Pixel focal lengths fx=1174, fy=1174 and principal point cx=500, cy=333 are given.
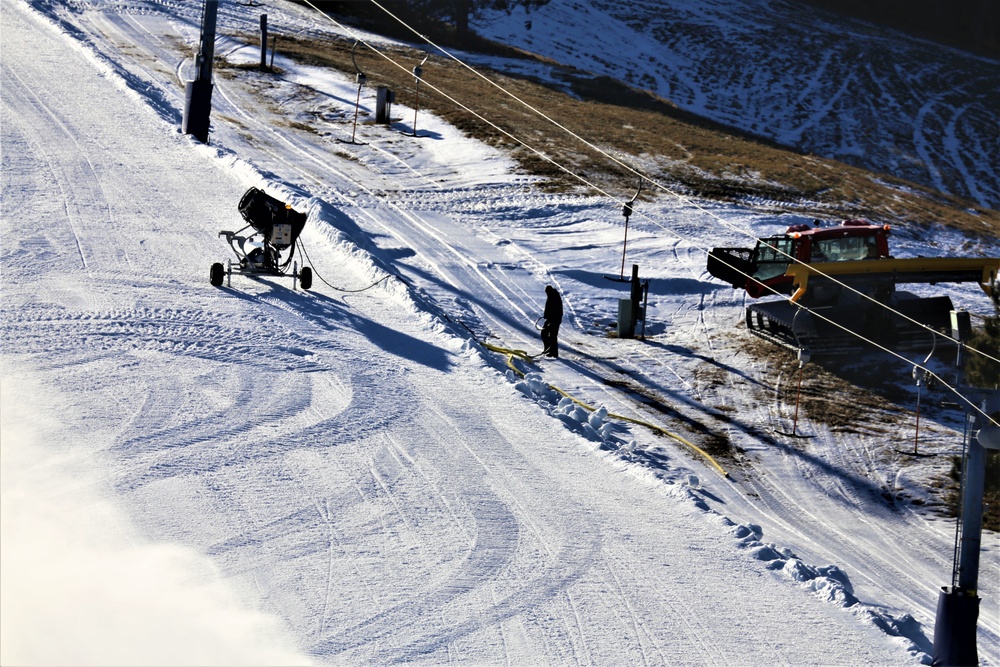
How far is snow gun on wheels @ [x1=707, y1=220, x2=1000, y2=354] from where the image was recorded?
18.8 meters

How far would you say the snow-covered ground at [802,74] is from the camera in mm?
45344

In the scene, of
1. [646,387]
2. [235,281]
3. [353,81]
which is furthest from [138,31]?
[646,387]

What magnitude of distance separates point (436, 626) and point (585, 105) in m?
29.5

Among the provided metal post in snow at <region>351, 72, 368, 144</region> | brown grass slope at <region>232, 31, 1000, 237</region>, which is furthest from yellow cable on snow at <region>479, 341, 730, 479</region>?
metal post in snow at <region>351, 72, 368, 144</region>

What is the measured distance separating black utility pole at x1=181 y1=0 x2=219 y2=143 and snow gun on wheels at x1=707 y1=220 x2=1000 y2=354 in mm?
12029

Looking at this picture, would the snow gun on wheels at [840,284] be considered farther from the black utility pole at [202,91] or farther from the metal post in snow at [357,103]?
the metal post in snow at [357,103]

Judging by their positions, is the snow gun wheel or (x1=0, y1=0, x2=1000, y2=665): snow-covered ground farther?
the snow gun wheel

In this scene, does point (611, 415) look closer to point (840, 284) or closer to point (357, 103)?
point (840, 284)

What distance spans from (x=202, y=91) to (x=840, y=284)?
47.7 ft

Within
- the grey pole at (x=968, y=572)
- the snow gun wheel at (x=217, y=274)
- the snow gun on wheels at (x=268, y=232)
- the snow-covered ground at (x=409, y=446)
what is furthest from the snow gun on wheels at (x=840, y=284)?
the snow gun wheel at (x=217, y=274)

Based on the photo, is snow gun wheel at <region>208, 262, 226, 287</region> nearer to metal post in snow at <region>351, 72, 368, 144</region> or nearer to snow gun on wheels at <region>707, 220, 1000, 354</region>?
snow gun on wheels at <region>707, 220, 1000, 354</region>

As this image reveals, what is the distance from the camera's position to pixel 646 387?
18000mm

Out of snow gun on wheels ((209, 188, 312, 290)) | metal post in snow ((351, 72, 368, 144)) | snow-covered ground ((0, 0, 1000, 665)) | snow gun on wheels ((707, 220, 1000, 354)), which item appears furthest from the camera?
metal post in snow ((351, 72, 368, 144))

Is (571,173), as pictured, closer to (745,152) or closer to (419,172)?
(419,172)
